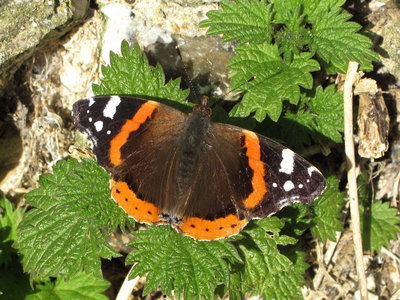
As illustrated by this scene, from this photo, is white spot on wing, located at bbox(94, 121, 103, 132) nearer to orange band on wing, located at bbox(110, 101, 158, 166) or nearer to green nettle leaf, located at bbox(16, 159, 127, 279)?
orange band on wing, located at bbox(110, 101, 158, 166)

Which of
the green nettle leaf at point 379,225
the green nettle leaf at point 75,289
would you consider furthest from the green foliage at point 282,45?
the green nettle leaf at point 75,289

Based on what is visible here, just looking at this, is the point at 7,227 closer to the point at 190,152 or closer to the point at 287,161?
the point at 190,152

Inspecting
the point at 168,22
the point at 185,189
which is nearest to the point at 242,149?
the point at 185,189

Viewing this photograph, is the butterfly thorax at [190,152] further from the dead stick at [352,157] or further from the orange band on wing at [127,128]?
the dead stick at [352,157]

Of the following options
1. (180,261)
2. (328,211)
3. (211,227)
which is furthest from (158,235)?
(328,211)

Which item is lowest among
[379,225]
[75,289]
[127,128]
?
[75,289]

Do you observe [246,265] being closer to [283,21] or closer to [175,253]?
[175,253]
